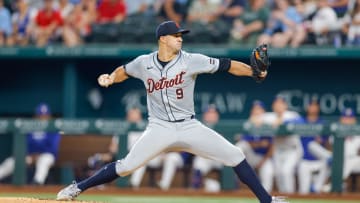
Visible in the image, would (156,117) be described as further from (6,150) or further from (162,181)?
(6,150)

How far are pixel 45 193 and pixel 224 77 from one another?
11.8 ft

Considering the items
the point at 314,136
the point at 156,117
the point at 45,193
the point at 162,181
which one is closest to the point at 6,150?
the point at 45,193

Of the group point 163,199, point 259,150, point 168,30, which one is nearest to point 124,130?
point 163,199

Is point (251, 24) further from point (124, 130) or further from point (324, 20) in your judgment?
point (124, 130)

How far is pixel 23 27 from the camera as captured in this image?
13.9 m

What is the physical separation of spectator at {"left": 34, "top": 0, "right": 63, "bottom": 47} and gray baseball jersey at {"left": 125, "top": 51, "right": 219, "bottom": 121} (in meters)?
6.35

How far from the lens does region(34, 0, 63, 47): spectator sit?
44.4ft

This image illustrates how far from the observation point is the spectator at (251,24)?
507 inches

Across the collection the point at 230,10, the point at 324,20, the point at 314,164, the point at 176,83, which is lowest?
the point at 314,164

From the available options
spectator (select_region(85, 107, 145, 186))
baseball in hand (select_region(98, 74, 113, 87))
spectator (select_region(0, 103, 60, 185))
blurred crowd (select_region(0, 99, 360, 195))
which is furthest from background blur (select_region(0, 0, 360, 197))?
baseball in hand (select_region(98, 74, 113, 87))

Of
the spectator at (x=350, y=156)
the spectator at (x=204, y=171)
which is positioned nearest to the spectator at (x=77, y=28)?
the spectator at (x=204, y=171)

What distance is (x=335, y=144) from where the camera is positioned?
1178 centimetres

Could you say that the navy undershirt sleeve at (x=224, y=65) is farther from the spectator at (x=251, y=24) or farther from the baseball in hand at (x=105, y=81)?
the spectator at (x=251, y=24)

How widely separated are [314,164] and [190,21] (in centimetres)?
285
